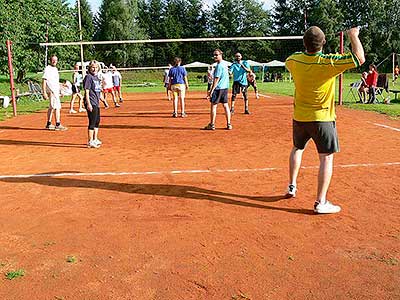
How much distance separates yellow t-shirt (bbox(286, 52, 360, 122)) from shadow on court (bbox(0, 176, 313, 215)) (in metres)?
1.16

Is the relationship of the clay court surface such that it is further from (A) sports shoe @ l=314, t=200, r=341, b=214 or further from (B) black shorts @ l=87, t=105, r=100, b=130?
(B) black shorts @ l=87, t=105, r=100, b=130

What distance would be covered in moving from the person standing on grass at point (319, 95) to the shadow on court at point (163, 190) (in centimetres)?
61

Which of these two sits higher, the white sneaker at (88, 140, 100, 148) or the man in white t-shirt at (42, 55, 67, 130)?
the man in white t-shirt at (42, 55, 67, 130)

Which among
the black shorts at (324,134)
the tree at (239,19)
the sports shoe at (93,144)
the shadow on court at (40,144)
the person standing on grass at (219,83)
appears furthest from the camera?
the tree at (239,19)

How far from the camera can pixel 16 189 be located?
673cm

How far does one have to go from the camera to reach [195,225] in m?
5.11

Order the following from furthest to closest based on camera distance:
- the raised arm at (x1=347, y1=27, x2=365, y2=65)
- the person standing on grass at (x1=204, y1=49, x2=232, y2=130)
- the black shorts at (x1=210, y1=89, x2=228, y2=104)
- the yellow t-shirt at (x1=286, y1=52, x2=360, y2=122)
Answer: the black shorts at (x1=210, y1=89, x2=228, y2=104) < the person standing on grass at (x1=204, y1=49, x2=232, y2=130) < the yellow t-shirt at (x1=286, y1=52, x2=360, y2=122) < the raised arm at (x1=347, y1=27, x2=365, y2=65)

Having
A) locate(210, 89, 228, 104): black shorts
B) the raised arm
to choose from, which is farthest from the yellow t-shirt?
locate(210, 89, 228, 104): black shorts

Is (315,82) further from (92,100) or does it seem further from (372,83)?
(372,83)

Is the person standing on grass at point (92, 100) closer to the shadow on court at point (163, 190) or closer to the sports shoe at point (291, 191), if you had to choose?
the shadow on court at point (163, 190)

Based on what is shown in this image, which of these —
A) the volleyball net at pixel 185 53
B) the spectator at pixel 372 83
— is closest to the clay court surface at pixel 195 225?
the spectator at pixel 372 83

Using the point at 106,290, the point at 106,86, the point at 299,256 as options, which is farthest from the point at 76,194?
the point at 106,86

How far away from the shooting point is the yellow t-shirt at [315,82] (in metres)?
5.12

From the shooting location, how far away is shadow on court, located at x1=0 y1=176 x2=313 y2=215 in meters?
5.89
